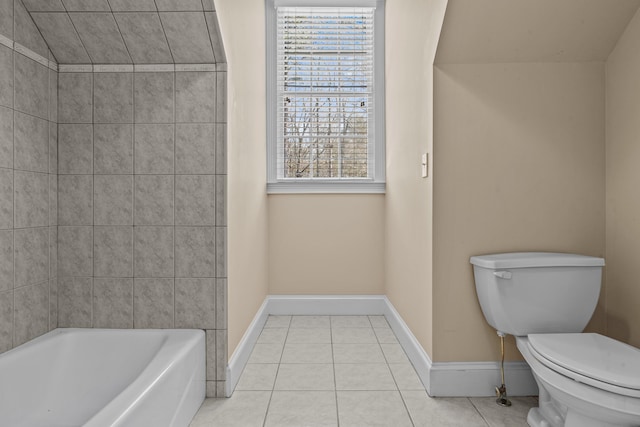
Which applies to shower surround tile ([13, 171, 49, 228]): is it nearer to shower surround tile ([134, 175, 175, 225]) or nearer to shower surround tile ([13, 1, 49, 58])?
shower surround tile ([134, 175, 175, 225])

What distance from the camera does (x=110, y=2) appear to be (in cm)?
157

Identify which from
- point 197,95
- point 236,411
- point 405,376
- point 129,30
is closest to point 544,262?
point 405,376

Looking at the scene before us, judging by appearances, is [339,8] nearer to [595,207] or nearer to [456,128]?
[456,128]

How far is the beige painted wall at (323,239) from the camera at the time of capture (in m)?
3.20

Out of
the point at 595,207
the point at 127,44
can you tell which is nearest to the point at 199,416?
the point at 127,44

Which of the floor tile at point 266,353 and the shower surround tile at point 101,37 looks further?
the floor tile at point 266,353

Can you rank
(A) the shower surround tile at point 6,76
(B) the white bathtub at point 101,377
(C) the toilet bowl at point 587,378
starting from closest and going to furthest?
(C) the toilet bowl at point 587,378, (B) the white bathtub at point 101,377, (A) the shower surround tile at point 6,76

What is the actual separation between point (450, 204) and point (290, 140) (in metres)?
1.80

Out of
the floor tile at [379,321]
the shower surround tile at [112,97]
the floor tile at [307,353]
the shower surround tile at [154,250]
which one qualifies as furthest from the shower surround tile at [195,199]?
the floor tile at [379,321]

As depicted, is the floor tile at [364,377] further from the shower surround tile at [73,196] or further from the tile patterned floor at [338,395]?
the shower surround tile at [73,196]

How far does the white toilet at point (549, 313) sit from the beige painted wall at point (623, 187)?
0.20 m

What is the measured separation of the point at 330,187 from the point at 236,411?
1.90 metres

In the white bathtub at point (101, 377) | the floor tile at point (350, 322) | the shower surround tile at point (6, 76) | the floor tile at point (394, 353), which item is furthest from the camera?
the floor tile at point (350, 322)

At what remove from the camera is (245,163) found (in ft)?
7.58
